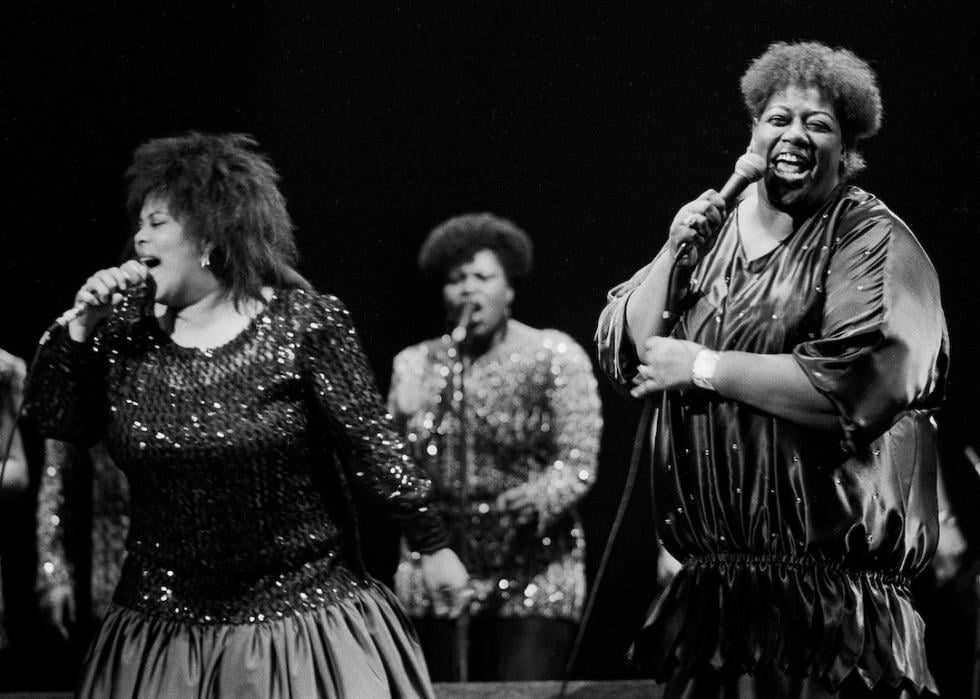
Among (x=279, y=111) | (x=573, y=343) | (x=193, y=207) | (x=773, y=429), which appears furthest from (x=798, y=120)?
(x=279, y=111)

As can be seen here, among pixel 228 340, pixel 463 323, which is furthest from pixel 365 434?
pixel 463 323

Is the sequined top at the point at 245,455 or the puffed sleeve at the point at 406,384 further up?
the puffed sleeve at the point at 406,384

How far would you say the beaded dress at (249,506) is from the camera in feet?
9.69

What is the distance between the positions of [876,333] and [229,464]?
1365mm

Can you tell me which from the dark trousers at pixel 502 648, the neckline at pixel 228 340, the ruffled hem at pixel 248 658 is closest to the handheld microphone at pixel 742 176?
the neckline at pixel 228 340

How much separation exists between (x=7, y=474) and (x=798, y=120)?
93.6 inches

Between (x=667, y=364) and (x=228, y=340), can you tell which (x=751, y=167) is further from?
(x=228, y=340)

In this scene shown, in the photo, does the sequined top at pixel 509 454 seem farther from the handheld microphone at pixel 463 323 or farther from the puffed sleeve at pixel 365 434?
the puffed sleeve at pixel 365 434

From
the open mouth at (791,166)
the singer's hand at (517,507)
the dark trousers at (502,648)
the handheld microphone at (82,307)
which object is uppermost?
the open mouth at (791,166)

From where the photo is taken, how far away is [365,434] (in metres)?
3.00

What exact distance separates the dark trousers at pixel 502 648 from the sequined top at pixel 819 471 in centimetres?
149

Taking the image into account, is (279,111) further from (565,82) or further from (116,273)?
(116,273)

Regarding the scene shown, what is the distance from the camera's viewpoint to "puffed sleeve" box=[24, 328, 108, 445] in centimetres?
309

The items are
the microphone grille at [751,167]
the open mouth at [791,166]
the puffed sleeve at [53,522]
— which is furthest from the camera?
the puffed sleeve at [53,522]
